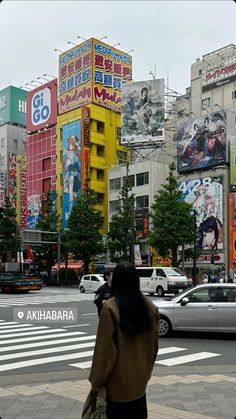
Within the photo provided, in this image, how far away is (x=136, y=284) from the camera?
358cm

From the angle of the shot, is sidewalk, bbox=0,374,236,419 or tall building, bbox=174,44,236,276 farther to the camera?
tall building, bbox=174,44,236,276

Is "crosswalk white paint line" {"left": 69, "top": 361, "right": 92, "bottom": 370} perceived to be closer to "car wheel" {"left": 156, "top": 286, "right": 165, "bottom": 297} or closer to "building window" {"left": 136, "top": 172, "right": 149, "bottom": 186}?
"car wheel" {"left": 156, "top": 286, "right": 165, "bottom": 297}

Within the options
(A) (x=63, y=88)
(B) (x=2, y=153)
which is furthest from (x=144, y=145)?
(B) (x=2, y=153)

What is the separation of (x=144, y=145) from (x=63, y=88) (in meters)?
16.1

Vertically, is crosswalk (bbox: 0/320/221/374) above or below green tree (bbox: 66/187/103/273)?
below

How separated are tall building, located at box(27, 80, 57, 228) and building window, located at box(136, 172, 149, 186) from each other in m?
14.1

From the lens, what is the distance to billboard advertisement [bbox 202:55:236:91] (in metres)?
64.4

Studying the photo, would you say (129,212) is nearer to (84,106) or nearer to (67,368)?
(84,106)

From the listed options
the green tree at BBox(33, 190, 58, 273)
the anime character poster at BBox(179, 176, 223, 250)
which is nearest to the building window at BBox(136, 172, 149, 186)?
the anime character poster at BBox(179, 176, 223, 250)

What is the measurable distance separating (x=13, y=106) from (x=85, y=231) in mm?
42342

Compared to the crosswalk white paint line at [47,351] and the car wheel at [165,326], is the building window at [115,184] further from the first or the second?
the crosswalk white paint line at [47,351]

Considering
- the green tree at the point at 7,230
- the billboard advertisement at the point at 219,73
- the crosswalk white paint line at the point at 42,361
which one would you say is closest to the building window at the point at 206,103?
the billboard advertisement at the point at 219,73

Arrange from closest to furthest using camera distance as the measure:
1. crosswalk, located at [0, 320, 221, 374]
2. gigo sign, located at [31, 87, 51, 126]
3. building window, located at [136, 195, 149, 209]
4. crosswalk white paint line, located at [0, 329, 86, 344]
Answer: crosswalk, located at [0, 320, 221, 374] → crosswalk white paint line, located at [0, 329, 86, 344] → building window, located at [136, 195, 149, 209] → gigo sign, located at [31, 87, 51, 126]

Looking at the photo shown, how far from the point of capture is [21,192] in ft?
271
